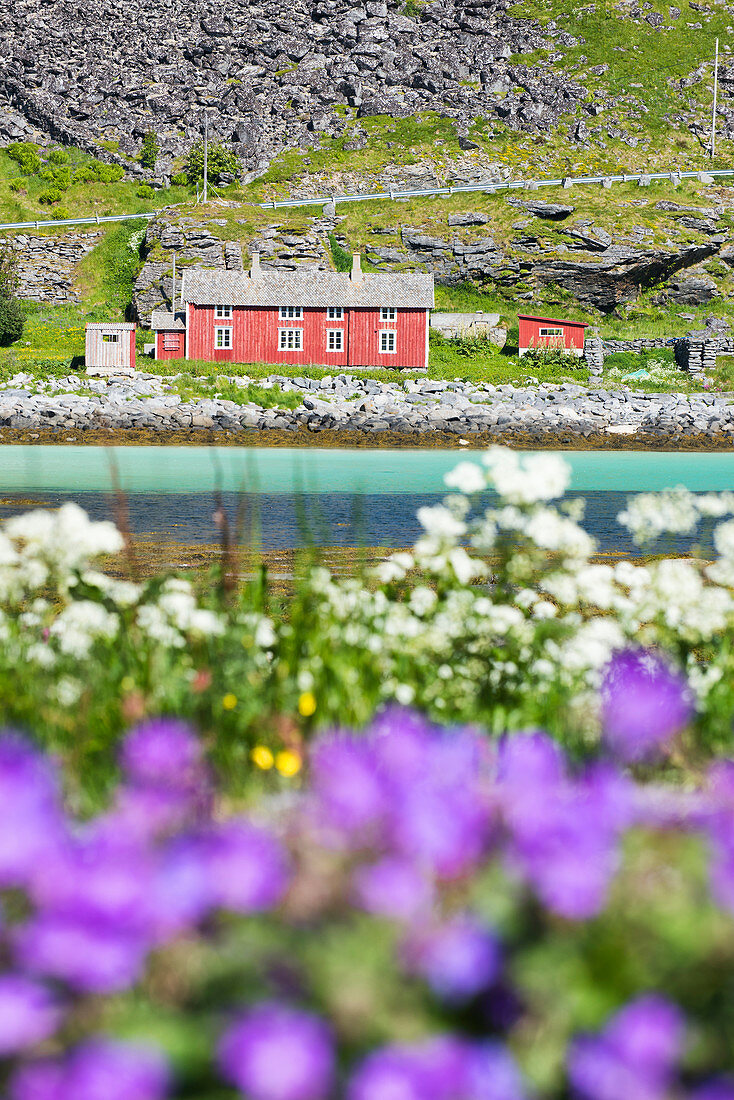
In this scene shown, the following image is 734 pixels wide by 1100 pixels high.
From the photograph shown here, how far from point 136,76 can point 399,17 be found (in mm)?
26959

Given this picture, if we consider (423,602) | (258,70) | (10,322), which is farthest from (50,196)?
(423,602)

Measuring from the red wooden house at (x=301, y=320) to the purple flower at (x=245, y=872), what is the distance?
44.1 metres

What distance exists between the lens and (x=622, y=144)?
77812 millimetres

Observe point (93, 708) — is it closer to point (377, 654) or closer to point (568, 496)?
point (377, 654)

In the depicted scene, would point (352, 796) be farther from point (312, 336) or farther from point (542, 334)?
point (542, 334)

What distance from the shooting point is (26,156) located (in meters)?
76.0

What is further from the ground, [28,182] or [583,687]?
[28,182]

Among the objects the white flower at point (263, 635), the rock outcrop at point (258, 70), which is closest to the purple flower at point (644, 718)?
the white flower at point (263, 635)

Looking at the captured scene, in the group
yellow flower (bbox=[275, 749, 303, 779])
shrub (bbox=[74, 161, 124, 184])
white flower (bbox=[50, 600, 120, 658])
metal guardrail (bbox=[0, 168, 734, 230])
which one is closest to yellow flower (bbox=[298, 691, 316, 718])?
yellow flower (bbox=[275, 749, 303, 779])

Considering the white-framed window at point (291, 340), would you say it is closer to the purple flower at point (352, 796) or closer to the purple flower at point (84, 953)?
the purple flower at point (352, 796)

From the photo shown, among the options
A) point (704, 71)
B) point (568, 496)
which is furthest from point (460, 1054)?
point (704, 71)

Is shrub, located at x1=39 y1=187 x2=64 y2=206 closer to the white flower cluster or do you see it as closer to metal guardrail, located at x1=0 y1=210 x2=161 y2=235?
Result: metal guardrail, located at x1=0 y1=210 x2=161 y2=235

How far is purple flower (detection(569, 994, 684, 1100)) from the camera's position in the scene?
92 centimetres

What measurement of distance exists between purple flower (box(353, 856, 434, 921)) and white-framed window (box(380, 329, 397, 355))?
145ft
